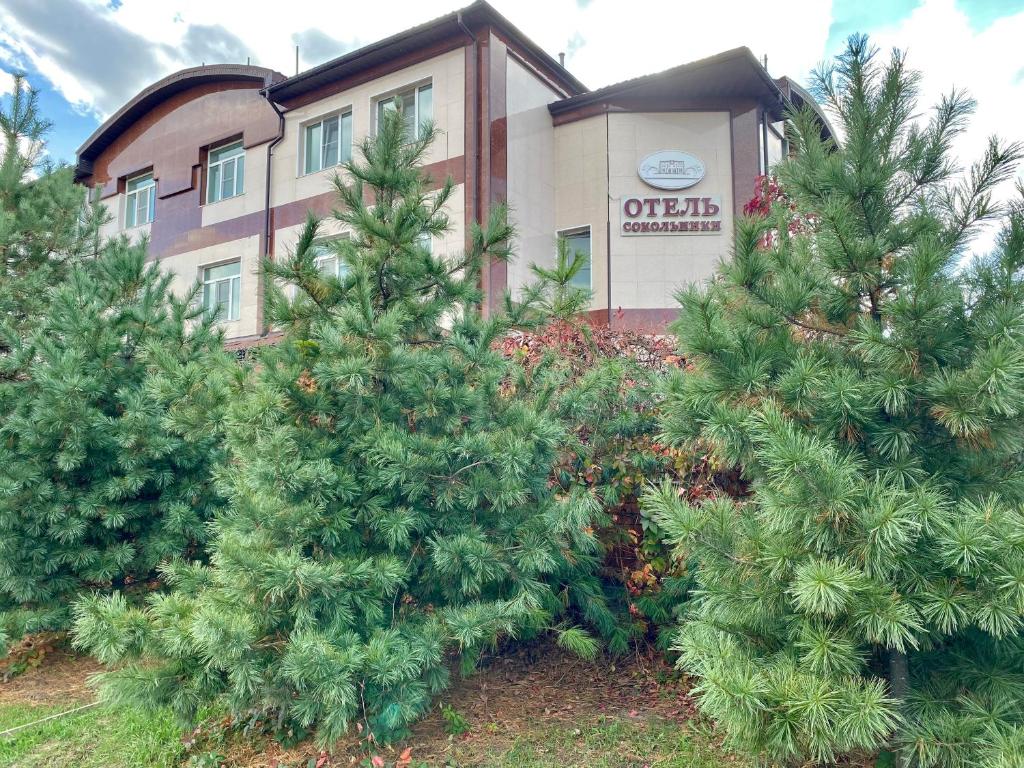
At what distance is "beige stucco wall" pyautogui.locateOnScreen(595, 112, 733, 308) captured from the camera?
12.5 meters

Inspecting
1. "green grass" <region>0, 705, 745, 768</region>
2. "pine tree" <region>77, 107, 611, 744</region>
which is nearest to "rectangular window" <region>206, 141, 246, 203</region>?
"pine tree" <region>77, 107, 611, 744</region>

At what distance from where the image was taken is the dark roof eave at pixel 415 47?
11.7 m

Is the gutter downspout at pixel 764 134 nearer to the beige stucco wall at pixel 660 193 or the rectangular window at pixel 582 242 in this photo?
the beige stucco wall at pixel 660 193

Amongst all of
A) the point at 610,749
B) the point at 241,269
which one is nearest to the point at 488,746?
the point at 610,749

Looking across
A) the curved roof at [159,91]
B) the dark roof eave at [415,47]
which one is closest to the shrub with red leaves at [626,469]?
the dark roof eave at [415,47]

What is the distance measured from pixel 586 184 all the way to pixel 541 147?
1078 millimetres

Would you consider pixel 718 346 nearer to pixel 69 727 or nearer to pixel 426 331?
pixel 426 331

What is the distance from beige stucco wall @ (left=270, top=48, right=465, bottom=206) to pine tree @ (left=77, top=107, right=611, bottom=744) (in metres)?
7.20

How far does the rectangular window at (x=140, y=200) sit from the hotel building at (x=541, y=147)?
3.63 metres

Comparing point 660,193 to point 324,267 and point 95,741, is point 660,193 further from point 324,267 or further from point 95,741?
point 95,741

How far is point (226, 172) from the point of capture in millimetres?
15797

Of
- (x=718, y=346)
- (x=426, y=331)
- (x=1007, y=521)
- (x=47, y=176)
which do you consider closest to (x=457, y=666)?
(x=426, y=331)

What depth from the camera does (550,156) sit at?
1331 centimetres

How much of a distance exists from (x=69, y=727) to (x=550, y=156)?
452 inches
